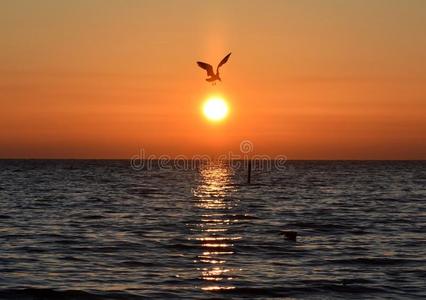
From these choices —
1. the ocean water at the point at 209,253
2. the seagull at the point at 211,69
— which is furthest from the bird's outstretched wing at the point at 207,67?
the ocean water at the point at 209,253

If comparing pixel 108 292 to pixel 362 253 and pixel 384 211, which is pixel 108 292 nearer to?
pixel 362 253

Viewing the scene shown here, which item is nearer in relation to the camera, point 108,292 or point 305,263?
point 108,292

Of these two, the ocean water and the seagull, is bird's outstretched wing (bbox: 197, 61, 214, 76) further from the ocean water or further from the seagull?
the ocean water

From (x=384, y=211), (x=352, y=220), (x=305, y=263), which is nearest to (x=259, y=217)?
(x=352, y=220)

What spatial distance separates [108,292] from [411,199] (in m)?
54.4

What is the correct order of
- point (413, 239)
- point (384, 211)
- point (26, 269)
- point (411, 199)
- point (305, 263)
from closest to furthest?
point (26, 269)
point (305, 263)
point (413, 239)
point (384, 211)
point (411, 199)

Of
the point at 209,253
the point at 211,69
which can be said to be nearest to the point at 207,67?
the point at 211,69

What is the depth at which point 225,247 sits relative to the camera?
121 ft

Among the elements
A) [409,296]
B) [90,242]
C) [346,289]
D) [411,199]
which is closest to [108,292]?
[346,289]

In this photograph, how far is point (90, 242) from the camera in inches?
1497

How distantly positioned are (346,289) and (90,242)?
15.2 m

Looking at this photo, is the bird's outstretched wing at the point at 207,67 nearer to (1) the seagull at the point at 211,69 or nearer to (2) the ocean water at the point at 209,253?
(1) the seagull at the point at 211,69

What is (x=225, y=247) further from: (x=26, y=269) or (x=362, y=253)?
(x=26, y=269)

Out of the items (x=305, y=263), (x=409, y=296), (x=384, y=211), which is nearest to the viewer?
(x=409, y=296)
